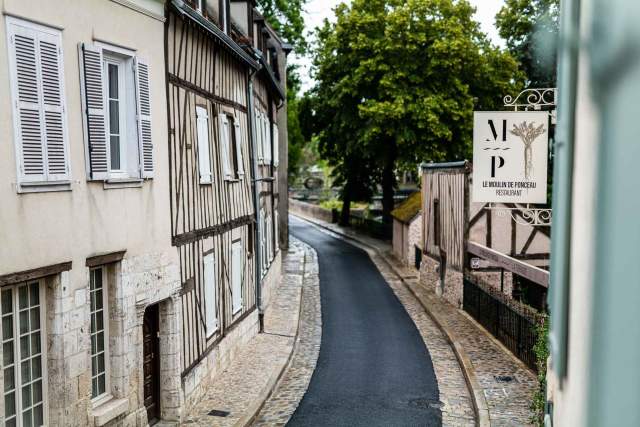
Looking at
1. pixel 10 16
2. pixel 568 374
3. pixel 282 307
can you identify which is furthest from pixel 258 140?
pixel 568 374

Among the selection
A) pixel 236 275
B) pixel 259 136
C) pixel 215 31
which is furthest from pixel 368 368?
pixel 259 136

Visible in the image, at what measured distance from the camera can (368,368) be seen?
13.9 m

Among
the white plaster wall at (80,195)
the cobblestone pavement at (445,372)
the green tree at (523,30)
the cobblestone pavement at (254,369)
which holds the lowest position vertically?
the cobblestone pavement at (445,372)

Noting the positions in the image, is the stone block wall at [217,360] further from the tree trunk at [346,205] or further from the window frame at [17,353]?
the tree trunk at [346,205]

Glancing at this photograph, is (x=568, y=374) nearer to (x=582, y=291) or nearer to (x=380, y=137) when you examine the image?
(x=582, y=291)

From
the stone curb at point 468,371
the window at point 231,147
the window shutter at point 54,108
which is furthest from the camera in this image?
the window at point 231,147

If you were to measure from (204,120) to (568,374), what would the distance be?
34.8ft

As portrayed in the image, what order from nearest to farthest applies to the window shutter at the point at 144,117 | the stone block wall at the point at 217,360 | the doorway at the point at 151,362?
the window shutter at the point at 144,117 < the doorway at the point at 151,362 < the stone block wall at the point at 217,360

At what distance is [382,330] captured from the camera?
17.2m

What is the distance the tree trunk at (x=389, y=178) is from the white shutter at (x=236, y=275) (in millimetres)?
16576

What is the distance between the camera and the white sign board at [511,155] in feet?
37.9

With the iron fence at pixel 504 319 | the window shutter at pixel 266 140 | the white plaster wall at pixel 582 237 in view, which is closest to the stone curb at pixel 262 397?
the iron fence at pixel 504 319

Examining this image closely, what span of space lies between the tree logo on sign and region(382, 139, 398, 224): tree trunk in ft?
61.8

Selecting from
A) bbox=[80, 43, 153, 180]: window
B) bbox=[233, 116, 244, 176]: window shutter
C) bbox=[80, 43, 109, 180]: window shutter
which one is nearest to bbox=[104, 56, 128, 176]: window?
Result: bbox=[80, 43, 153, 180]: window
